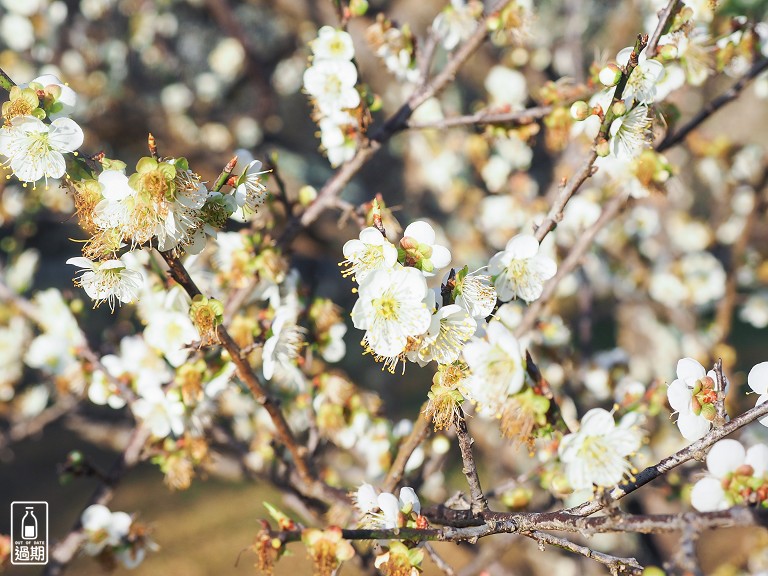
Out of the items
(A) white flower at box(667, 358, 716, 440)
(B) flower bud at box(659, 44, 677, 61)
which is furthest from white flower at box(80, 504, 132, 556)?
(B) flower bud at box(659, 44, 677, 61)

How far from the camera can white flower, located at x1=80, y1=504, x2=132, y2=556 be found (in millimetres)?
1347

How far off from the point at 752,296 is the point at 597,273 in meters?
0.61

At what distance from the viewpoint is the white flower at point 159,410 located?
3.99 ft

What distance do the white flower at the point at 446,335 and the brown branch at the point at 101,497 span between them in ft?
2.67

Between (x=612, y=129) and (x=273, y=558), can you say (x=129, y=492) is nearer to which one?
(x=273, y=558)

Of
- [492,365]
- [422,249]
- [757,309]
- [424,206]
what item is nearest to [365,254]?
[422,249]

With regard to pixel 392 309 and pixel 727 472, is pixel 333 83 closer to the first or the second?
pixel 392 309

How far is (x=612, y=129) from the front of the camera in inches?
36.8

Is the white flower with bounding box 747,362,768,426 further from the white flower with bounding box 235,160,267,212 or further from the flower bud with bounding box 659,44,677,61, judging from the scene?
the white flower with bounding box 235,160,267,212

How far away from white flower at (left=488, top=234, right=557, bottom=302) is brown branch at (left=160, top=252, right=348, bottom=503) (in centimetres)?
40

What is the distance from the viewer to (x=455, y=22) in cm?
146

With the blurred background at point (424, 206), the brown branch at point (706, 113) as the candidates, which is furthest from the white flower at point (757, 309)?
the brown branch at point (706, 113)

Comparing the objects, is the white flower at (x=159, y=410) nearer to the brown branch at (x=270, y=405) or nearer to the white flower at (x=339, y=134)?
the brown branch at (x=270, y=405)

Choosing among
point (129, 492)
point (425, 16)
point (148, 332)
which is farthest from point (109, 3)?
point (148, 332)
